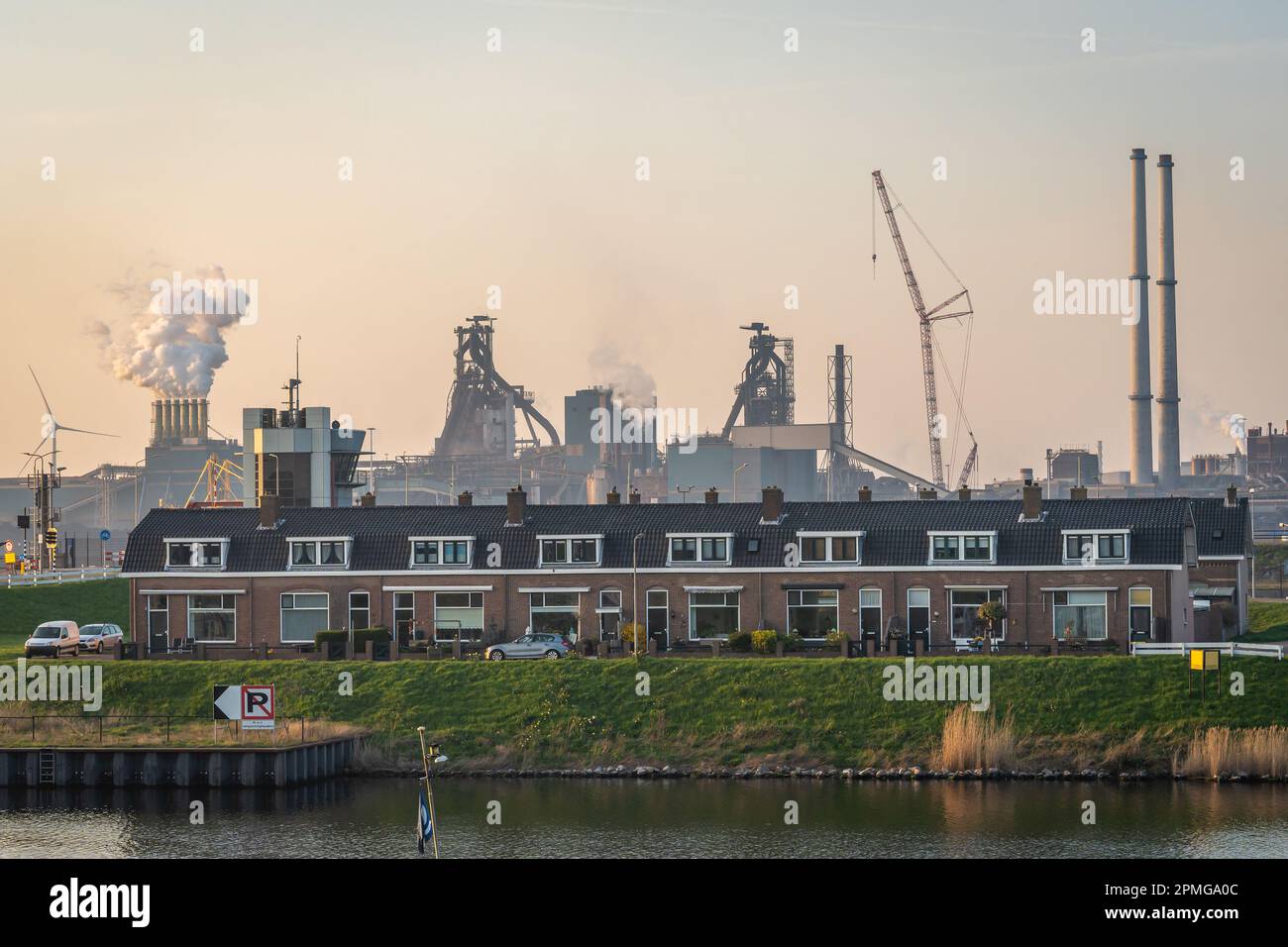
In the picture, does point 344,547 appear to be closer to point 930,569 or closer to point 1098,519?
point 930,569

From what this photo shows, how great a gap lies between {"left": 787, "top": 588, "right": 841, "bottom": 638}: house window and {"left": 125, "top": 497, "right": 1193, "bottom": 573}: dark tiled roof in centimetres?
180

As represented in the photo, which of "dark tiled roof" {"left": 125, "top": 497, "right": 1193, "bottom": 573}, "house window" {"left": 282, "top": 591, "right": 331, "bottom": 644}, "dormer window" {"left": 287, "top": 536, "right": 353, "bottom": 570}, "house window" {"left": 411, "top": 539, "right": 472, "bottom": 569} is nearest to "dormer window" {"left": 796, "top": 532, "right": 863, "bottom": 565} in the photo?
"dark tiled roof" {"left": 125, "top": 497, "right": 1193, "bottom": 573}

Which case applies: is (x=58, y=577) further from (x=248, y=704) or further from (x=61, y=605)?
(x=248, y=704)

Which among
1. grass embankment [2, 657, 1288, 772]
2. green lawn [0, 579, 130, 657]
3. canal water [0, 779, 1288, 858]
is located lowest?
canal water [0, 779, 1288, 858]

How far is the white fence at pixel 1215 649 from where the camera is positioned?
63.8 meters

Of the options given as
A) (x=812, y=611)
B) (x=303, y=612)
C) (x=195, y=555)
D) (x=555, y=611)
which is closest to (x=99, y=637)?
(x=195, y=555)

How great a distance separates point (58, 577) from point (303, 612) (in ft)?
92.7

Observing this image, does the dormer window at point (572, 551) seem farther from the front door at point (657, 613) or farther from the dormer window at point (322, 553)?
the dormer window at point (322, 553)

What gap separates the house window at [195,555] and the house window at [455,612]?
10.0 metres

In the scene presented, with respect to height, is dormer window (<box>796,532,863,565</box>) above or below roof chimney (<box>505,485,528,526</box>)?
below

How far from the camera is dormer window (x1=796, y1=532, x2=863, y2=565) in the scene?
74.6 meters

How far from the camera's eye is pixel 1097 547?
72375mm

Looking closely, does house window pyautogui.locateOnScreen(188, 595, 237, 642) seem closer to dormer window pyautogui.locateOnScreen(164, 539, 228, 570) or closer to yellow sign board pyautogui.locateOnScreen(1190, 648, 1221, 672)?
dormer window pyautogui.locateOnScreen(164, 539, 228, 570)
